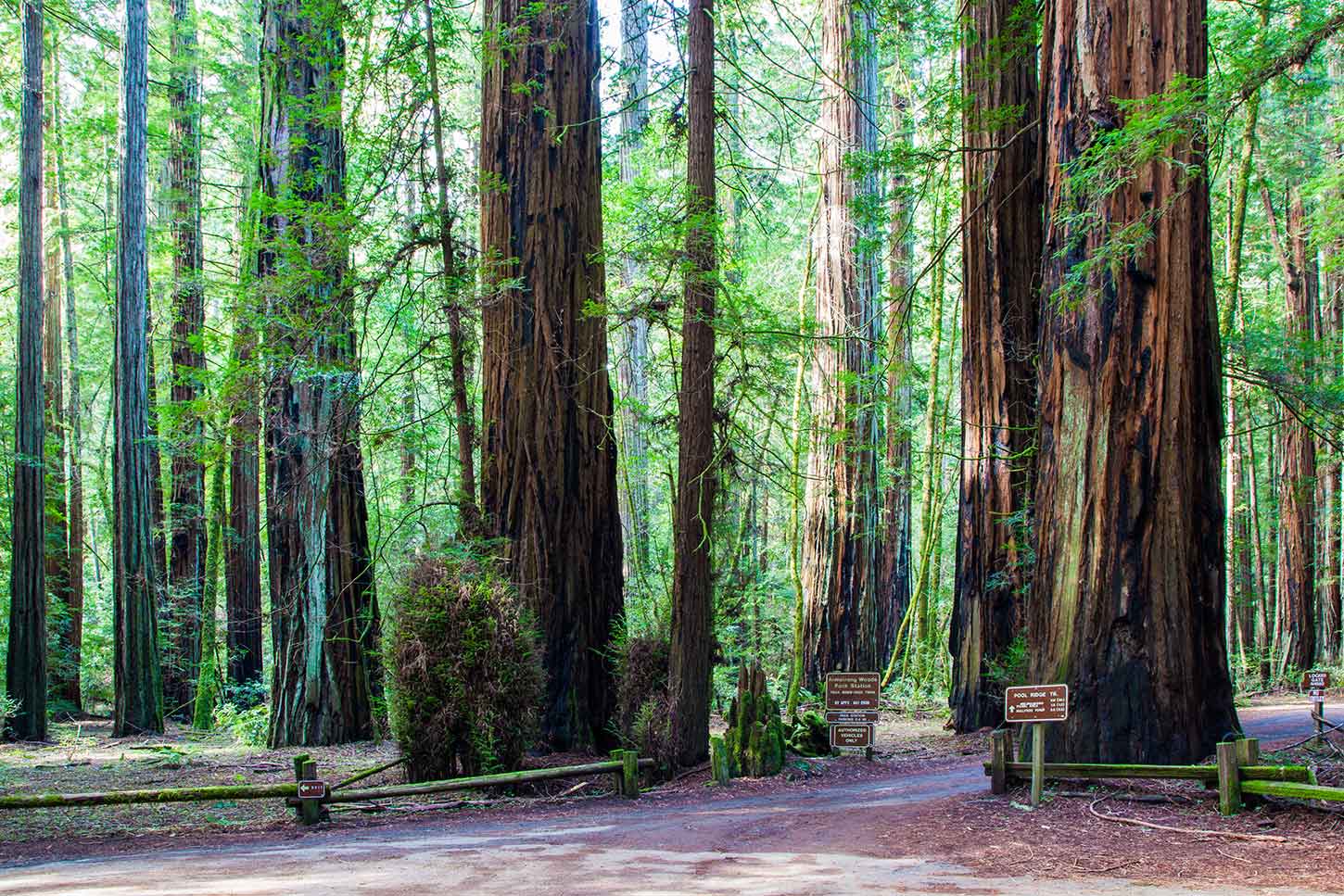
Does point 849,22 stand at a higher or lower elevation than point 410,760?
higher

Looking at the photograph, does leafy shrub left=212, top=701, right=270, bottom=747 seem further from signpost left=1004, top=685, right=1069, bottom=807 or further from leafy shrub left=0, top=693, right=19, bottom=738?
signpost left=1004, top=685, right=1069, bottom=807

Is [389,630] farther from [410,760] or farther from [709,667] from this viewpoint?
[709,667]

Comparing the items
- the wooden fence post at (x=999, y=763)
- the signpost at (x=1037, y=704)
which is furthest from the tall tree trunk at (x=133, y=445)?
the signpost at (x=1037, y=704)

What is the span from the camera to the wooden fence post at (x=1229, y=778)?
6371 mm

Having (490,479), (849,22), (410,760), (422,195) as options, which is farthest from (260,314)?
(849,22)

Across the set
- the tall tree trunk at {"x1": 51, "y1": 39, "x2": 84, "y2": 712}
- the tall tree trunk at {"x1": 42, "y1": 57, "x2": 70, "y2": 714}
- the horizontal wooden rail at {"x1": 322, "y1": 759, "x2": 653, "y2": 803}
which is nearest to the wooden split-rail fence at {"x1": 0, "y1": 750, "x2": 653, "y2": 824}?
the horizontal wooden rail at {"x1": 322, "y1": 759, "x2": 653, "y2": 803}

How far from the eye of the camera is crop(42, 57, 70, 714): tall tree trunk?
20984 millimetres

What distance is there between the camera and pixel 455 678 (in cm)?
854

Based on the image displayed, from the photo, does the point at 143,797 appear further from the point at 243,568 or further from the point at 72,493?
the point at 72,493

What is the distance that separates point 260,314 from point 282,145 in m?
2.81

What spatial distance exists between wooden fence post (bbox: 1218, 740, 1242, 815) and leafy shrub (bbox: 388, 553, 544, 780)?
510 cm

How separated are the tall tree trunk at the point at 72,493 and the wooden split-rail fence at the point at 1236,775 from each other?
64.8ft

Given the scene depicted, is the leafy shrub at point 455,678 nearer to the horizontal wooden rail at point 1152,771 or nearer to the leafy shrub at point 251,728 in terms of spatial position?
the horizontal wooden rail at point 1152,771

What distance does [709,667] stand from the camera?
382 inches
